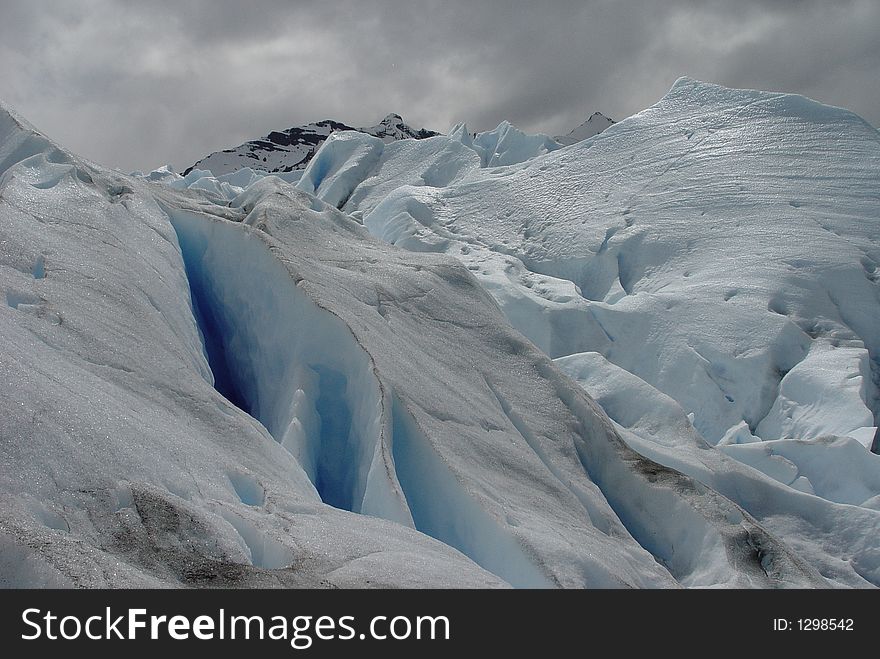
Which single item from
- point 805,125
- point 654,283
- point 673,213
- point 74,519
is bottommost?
point 74,519

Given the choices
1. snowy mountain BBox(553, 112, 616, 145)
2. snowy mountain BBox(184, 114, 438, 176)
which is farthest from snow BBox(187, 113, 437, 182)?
snowy mountain BBox(553, 112, 616, 145)

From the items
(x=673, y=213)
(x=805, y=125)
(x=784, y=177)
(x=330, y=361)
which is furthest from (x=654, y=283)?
(x=330, y=361)

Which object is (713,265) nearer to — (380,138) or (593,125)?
(380,138)

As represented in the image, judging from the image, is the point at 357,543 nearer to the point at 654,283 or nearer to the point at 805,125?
the point at 654,283

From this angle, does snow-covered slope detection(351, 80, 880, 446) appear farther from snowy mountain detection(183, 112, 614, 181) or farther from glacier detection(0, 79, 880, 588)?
snowy mountain detection(183, 112, 614, 181)

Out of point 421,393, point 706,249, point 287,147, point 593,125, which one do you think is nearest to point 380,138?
point 593,125
